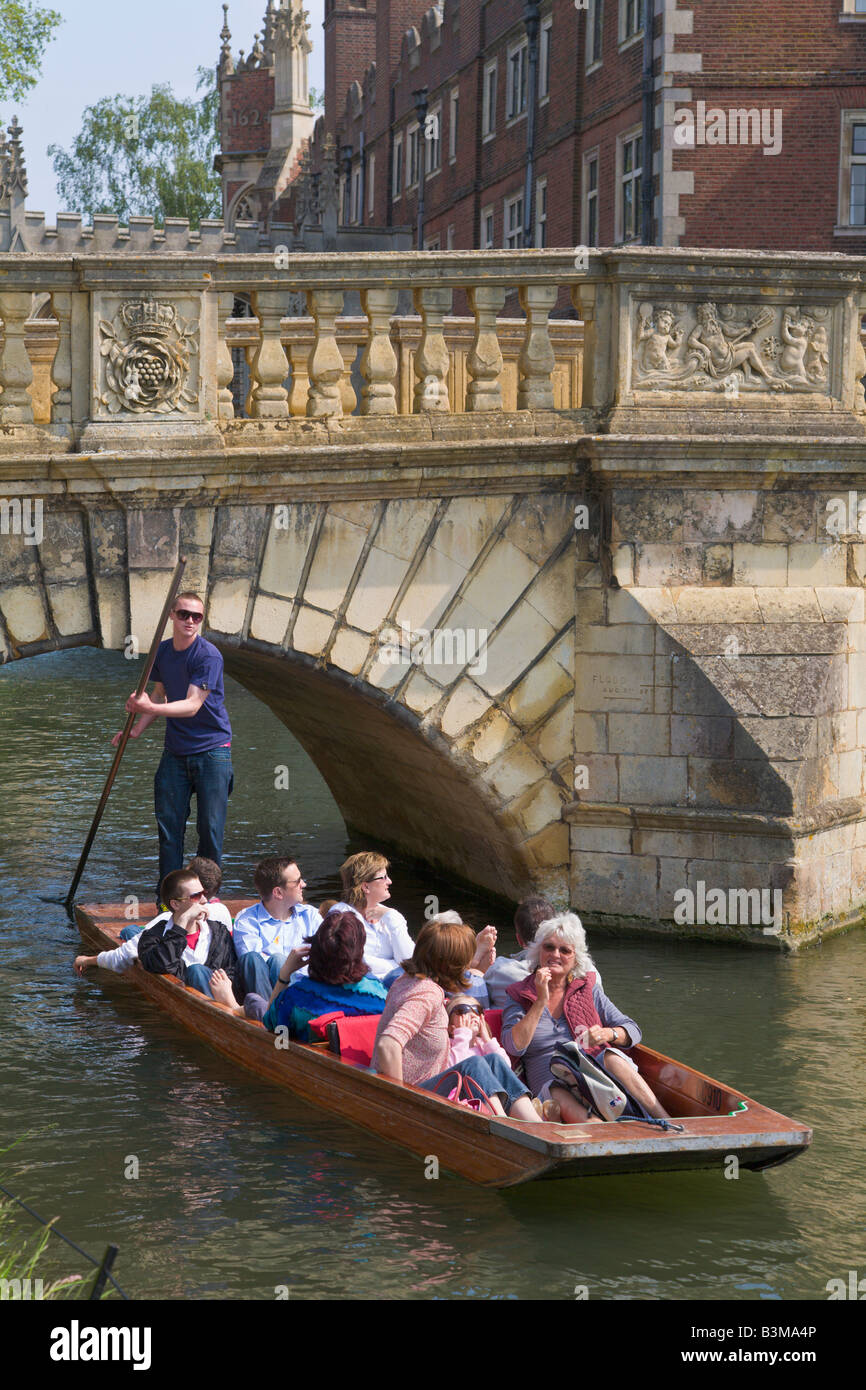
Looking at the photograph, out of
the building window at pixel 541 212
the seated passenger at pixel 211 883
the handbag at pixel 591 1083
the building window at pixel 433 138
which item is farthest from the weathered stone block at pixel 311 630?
the building window at pixel 433 138

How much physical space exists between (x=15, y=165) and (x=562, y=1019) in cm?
3756

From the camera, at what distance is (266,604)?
9445mm

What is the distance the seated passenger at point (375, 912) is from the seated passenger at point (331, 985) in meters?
0.32

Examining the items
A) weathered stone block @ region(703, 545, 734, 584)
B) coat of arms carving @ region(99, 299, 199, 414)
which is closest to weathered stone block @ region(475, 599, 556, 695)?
weathered stone block @ region(703, 545, 734, 584)

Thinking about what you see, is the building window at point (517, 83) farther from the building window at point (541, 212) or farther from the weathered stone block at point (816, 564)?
the weathered stone block at point (816, 564)

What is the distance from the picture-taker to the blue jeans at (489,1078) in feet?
21.7

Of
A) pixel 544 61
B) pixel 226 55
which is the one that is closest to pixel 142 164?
pixel 226 55

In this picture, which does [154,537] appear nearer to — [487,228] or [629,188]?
[629,188]

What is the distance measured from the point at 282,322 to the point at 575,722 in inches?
113

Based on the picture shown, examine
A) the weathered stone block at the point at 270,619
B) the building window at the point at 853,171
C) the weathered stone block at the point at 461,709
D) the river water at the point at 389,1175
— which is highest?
Result: the building window at the point at 853,171

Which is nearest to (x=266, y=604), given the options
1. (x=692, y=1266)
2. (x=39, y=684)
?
(x=692, y=1266)
